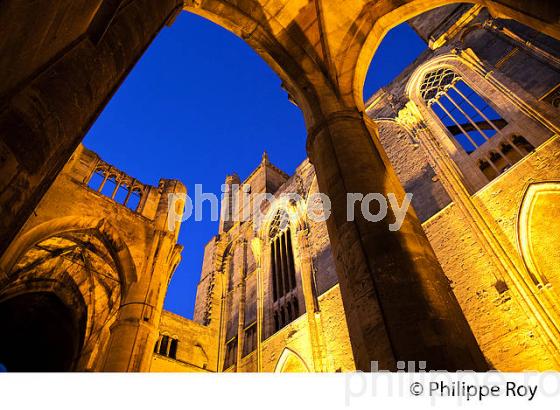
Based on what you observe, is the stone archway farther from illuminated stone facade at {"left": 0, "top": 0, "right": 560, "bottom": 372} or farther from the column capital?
the column capital

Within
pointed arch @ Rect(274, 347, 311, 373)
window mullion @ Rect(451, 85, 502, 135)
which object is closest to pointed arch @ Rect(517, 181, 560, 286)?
window mullion @ Rect(451, 85, 502, 135)

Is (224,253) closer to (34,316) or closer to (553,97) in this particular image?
(34,316)

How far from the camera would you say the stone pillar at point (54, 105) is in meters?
1.59

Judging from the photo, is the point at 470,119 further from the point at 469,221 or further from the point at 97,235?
the point at 97,235

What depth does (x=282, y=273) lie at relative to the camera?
14234 mm

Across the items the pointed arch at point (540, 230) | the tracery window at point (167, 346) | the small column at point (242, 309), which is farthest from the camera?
the small column at point (242, 309)

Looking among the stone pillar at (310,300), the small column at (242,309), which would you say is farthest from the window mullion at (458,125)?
the small column at (242,309)

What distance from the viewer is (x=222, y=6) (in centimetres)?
522

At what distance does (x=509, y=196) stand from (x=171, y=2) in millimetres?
8146

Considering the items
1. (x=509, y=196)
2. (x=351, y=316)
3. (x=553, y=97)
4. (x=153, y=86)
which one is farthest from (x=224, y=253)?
(x=153, y=86)

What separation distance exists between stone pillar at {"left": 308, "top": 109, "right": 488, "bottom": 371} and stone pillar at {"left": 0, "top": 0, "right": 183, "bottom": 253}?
2.21m

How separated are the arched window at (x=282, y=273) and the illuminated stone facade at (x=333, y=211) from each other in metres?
0.08

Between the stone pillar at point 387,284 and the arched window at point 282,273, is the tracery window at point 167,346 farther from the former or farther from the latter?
the stone pillar at point 387,284

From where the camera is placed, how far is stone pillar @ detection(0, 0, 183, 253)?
5.23 ft
